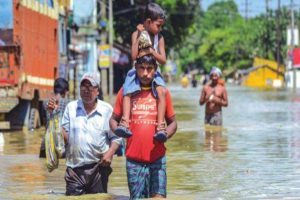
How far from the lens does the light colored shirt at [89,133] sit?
9180 millimetres

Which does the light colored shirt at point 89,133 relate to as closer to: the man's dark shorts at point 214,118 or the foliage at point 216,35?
the man's dark shorts at point 214,118

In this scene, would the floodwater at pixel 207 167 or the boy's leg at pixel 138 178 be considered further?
the floodwater at pixel 207 167

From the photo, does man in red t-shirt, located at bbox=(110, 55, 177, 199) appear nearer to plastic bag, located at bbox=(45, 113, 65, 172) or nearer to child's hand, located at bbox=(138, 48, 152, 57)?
child's hand, located at bbox=(138, 48, 152, 57)

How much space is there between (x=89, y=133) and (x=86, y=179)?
0.45 m

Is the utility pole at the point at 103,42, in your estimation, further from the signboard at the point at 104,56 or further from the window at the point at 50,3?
the window at the point at 50,3

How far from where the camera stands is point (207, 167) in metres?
14.6

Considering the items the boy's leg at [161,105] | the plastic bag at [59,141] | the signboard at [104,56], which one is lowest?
the plastic bag at [59,141]

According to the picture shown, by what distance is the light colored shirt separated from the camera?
918 centimetres

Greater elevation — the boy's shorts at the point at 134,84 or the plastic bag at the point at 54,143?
the boy's shorts at the point at 134,84

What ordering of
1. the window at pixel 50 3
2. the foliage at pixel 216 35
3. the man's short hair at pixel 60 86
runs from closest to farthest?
the man's short hair at pixel 60 86
the window at pixel 50 3
the foliage at pixel 216 35

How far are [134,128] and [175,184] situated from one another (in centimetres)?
427

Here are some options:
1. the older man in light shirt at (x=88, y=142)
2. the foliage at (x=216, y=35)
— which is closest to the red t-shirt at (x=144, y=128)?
the older man in light shirt at (x=88, y=142)

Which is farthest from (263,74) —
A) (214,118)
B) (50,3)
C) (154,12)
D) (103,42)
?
(154,12)

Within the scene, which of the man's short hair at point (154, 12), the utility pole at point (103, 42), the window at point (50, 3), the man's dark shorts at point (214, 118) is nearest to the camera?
the man's short hair at point (154, 12)
